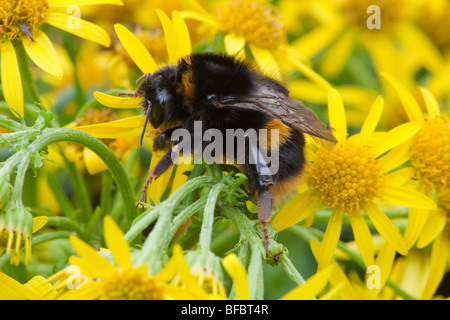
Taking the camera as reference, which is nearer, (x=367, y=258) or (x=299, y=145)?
(x=299, y=145)

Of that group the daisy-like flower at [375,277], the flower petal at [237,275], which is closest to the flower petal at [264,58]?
the daisy-like flower at [375,277]

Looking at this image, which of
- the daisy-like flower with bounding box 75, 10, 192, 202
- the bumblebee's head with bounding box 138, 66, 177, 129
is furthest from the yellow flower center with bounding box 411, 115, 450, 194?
the bumblebee's head with bounding box 138, 66, 177, 129

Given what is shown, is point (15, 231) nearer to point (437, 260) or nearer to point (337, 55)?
point (437, 260)

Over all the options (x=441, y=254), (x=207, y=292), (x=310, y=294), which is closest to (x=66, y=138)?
(x=207, y=292)

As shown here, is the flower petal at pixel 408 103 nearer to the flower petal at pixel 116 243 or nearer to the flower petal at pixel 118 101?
the flower petal at pixel 118 101

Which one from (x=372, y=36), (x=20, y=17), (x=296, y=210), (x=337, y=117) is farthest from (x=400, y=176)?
(x=372, y=36)

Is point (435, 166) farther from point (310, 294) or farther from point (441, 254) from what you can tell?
point (310, 294)

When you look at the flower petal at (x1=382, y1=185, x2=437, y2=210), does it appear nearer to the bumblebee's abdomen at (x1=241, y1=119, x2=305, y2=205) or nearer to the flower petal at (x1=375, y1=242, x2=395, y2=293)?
the flower petal at (x1=375, y1=242, x2=395, y2=293)
